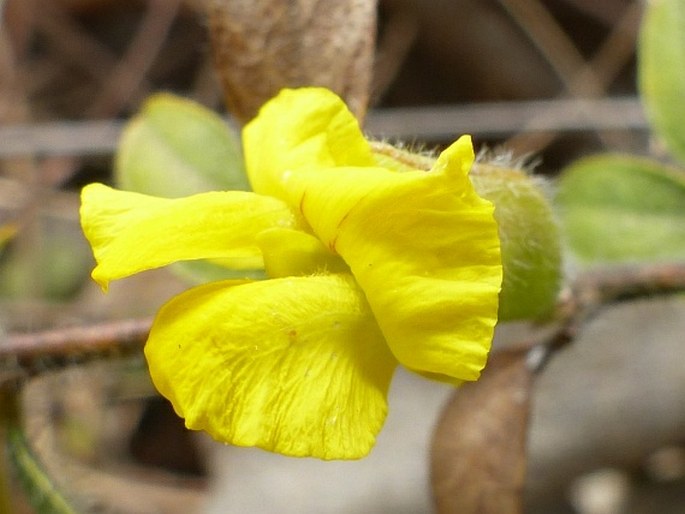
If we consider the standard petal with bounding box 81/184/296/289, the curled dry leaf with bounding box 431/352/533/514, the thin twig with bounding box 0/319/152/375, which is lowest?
the curled dry leaf with bounding box 431/352/533/514

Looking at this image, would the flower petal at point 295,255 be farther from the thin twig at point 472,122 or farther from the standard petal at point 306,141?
the thin twig at point 472,122

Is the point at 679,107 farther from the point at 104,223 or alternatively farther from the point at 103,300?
the point at 103,300

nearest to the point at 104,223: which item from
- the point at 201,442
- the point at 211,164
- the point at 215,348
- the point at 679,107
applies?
the point at 215,348

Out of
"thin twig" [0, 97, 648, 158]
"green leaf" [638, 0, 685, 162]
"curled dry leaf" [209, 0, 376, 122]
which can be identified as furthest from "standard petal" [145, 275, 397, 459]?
"thin twig" [0, 97, 648, 158]

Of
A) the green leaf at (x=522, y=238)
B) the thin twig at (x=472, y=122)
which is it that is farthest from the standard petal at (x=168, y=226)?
the thin twig at (x=472, y=122)

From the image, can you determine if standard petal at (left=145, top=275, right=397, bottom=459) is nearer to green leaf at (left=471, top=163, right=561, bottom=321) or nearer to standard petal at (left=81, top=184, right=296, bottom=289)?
standard petal at (left=81, top=184, right=296, bottom=289)

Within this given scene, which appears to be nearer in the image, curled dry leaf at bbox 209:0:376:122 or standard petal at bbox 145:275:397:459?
standard petal at bbox 145:275:397:459
